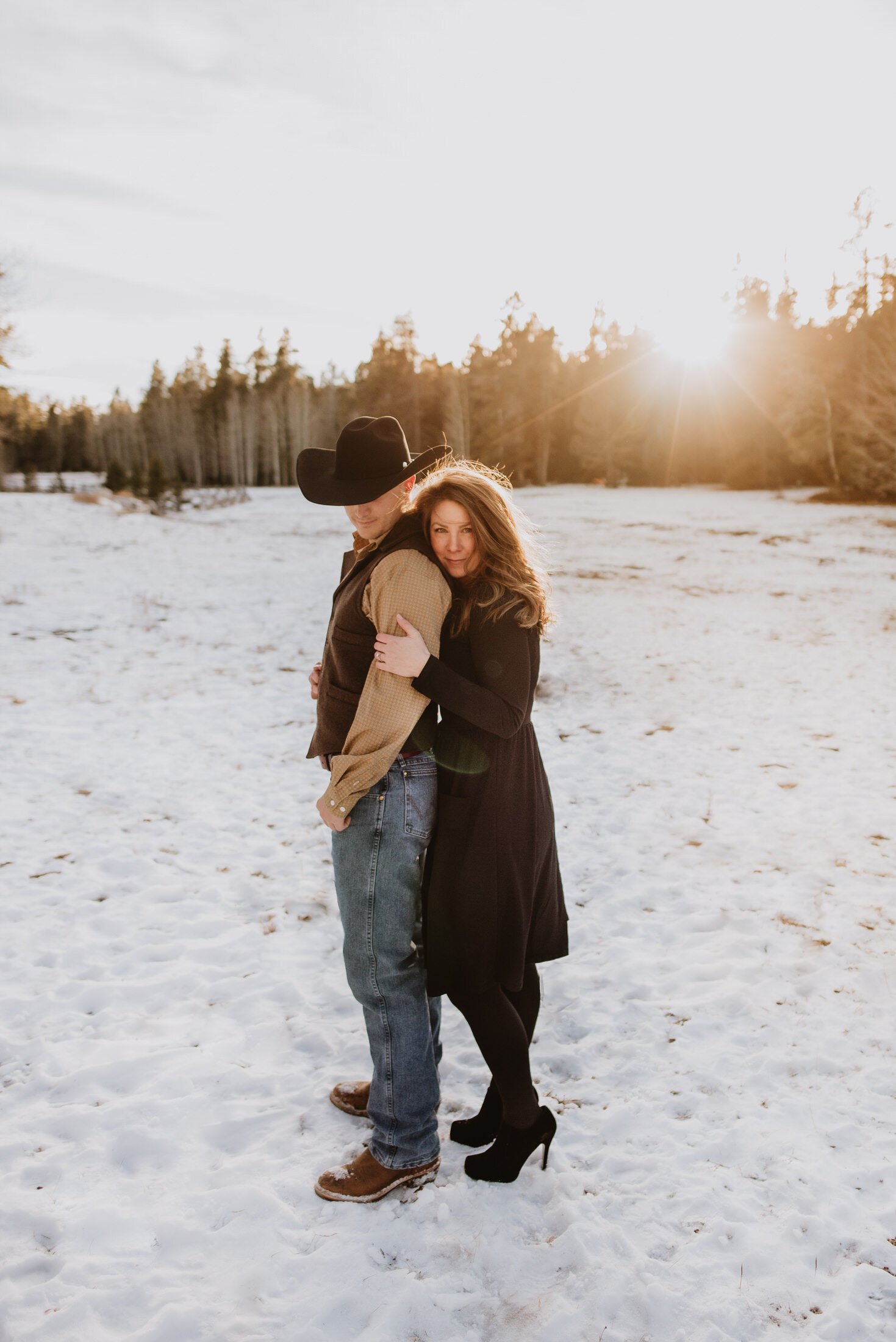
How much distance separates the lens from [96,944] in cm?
431

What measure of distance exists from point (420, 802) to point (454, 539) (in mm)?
851

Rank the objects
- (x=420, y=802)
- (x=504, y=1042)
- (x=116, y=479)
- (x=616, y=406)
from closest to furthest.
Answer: (x=420, y=802) < (x=504, y=1042) < (x=116, y=479) < (x=616, y=406)

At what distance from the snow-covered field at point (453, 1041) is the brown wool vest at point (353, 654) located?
172cm

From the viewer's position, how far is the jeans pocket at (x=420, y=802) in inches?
96.7

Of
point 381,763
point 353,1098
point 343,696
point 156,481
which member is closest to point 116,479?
point 156,481

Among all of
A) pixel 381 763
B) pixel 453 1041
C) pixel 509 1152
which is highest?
pixel 381 763

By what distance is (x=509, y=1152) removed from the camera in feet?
9.25

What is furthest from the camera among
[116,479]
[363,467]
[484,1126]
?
[116,479]

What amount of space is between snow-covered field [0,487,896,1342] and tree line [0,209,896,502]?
84.2 ft

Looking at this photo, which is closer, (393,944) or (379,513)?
(379,513)

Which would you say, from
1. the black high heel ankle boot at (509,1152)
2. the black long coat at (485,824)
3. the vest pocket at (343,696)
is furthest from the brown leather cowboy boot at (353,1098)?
the vest pocket at (343,696)

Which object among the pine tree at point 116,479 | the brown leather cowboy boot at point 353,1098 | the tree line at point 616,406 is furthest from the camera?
the pine tree at point 116,479

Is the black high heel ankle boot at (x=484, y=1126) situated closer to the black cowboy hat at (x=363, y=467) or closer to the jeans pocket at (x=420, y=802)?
the jeans pocket at (x=420, y=802)

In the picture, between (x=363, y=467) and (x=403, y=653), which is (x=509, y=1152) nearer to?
(x=403, y=653)
